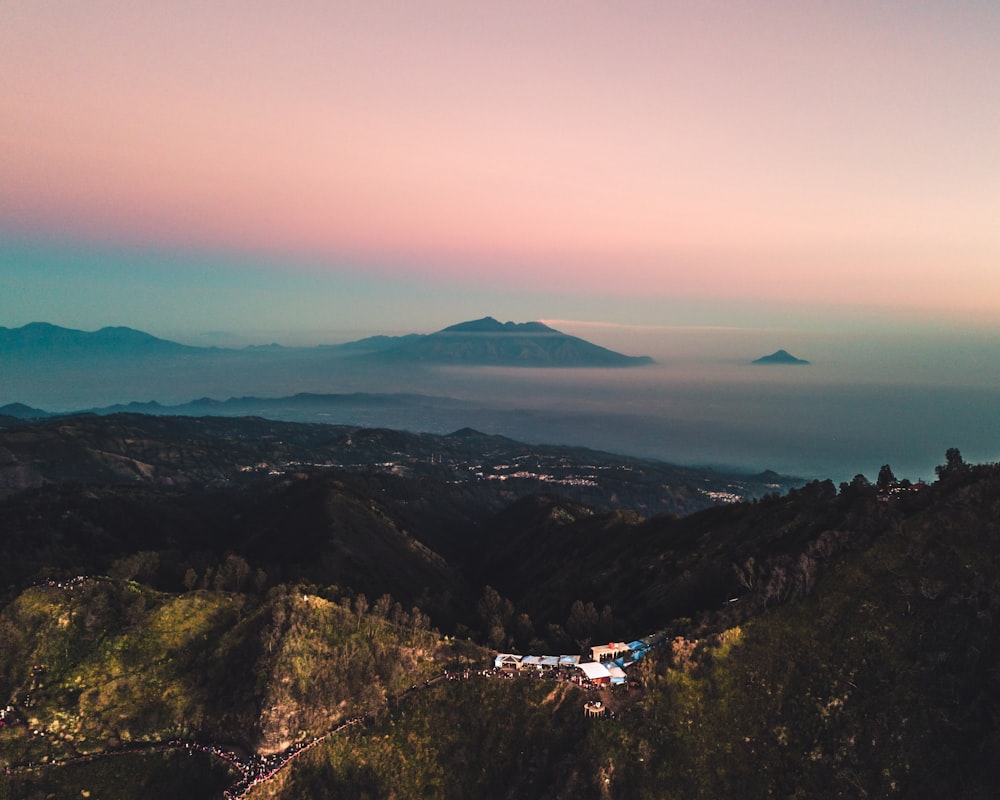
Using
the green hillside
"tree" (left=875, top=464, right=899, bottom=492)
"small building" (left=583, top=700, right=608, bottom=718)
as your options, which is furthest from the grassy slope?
"tree" (left=875, top=464, right=899, bottom=492)

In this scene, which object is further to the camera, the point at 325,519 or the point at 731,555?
the point at 325,519

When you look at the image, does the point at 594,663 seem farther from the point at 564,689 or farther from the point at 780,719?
the point at 780,719

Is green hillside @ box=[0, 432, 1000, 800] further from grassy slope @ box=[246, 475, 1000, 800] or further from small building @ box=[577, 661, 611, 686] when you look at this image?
small building @ box=[577, 661, 611, 686]

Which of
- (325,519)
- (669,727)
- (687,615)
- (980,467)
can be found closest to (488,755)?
(669,727)

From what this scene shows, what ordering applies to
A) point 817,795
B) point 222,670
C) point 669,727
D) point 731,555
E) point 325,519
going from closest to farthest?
point 817,795 < point 669,727 < point 222,670 < point 731,555 < point 325,519

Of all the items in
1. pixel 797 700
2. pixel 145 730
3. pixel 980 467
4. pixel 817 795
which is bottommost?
pixel 145 730

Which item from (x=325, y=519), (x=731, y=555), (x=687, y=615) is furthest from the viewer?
(x=325, y=519)

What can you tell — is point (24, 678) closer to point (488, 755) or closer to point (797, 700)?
point (488, 755)

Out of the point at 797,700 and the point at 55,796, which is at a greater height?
the point at 797,700

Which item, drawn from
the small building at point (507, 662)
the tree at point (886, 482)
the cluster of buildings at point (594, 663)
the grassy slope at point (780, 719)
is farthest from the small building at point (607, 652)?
the tree at point (886, 482)
